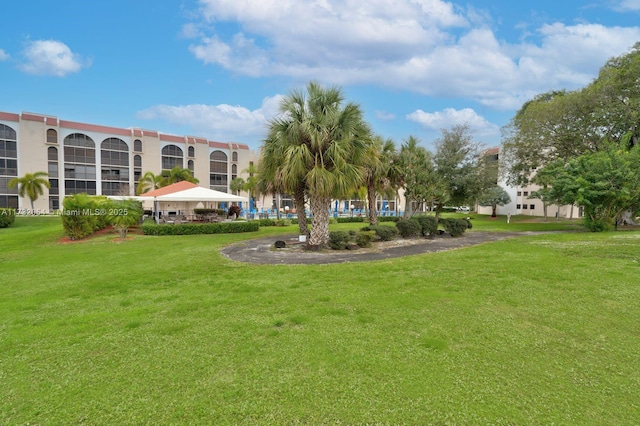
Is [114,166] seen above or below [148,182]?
above

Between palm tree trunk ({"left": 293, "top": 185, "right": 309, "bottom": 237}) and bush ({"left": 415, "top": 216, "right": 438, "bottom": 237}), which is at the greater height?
palm tree trunk ({"left": 293, "top": 185, "right": 309, "bottom": 237})

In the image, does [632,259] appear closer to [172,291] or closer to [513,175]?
[172,291]

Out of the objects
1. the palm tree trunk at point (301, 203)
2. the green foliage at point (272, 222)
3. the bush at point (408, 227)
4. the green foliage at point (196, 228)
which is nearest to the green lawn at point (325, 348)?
A: the palm tree trunk at point (301, 203)

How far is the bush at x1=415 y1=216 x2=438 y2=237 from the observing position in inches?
633

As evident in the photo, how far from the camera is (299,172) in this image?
11680 millimetres

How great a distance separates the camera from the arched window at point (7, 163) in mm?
40781

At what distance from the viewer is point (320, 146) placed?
38.0ft

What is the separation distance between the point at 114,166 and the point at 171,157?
8.31m

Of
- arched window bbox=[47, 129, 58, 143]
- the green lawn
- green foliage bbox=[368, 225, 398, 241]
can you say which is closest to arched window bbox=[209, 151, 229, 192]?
arched window bbox=[47, 129, 58, 143]

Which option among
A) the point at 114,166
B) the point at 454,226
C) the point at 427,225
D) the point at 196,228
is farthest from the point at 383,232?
the point at 114,166

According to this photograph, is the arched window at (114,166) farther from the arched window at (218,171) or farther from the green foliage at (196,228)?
the green foliage at (196,228)

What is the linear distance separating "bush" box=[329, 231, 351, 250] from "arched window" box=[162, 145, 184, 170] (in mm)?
48194

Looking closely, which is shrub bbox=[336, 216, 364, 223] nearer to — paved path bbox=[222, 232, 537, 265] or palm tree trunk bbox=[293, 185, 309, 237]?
palm tree trunk bbox=[293, 185, 309, 237]

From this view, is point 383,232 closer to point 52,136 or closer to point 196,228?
point 196,228
